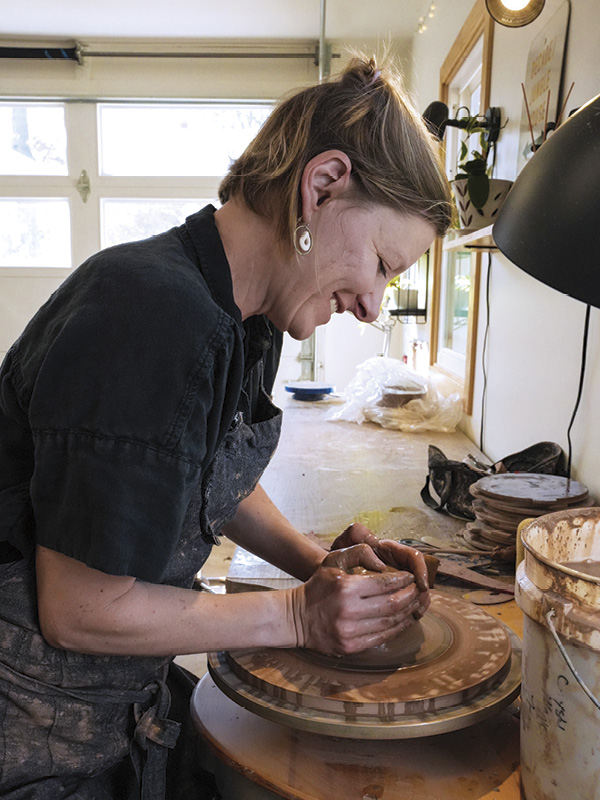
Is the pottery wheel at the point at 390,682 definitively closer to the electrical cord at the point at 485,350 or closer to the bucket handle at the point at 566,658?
the bucket handle at the point at 566,658

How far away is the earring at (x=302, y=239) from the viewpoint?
3.27ft

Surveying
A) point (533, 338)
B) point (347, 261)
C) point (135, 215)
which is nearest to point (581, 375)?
point (533, 338)

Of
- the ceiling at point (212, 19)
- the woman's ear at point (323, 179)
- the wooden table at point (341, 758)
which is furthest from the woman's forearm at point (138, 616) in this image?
the ceiling at point (212, 19)

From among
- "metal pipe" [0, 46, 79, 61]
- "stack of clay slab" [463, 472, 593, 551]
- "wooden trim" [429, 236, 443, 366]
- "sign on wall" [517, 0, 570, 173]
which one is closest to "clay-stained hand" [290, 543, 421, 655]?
"stack of clay slab" [463, 472, 593, 551]

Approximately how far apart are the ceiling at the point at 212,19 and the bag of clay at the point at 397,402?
3.09m

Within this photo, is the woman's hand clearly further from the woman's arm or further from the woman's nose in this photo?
the woman's nose

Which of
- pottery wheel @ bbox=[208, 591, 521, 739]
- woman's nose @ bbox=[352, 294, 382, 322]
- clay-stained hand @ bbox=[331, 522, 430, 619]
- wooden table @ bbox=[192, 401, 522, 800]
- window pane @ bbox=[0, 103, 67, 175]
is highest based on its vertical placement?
window pane @ bbox=[0, 103, 67, 175]

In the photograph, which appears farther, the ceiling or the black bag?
the ceiling

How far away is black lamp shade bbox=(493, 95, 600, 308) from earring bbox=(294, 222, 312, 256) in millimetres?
380

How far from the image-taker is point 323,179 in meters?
0.99

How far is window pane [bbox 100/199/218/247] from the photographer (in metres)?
6.71

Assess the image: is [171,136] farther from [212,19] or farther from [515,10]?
[515,10]

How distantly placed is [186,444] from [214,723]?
1.41ft

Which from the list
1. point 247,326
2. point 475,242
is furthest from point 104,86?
point 247,326
